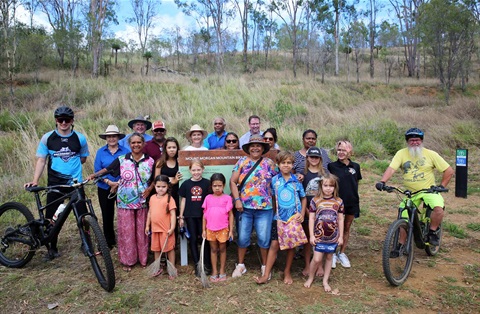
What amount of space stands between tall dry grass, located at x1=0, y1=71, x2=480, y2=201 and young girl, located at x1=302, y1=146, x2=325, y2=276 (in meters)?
5.92

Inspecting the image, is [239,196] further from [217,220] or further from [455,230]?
[455,230]

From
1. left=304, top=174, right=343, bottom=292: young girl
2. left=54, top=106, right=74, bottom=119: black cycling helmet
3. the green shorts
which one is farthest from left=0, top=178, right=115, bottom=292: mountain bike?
the green shorts

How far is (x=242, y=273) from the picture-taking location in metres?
4.27

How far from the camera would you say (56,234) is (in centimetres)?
445

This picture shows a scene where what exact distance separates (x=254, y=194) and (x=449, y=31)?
17019 mm

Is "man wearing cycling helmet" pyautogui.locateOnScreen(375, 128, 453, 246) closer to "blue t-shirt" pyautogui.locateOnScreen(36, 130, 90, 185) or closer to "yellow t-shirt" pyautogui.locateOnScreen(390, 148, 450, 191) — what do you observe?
"yellow t-shirt" pyautogui.locateOnScreen(390, 148, 450, 191)

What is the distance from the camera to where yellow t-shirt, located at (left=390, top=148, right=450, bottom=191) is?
14.6 ft

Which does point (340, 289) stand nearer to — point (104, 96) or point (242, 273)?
point (242, 273)

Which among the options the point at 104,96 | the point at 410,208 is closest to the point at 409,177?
the point at 410,208

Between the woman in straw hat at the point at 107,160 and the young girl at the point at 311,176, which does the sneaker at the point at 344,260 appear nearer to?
the young girl at the point at 311,176

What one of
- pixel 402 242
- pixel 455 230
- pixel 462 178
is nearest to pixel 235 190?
pixel 402 242

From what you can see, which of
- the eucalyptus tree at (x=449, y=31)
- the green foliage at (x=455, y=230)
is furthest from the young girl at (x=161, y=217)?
the eucalyptus tree at (x=449, y=31)

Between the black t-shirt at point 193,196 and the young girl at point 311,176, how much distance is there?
1.24m

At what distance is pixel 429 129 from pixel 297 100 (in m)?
6.00
